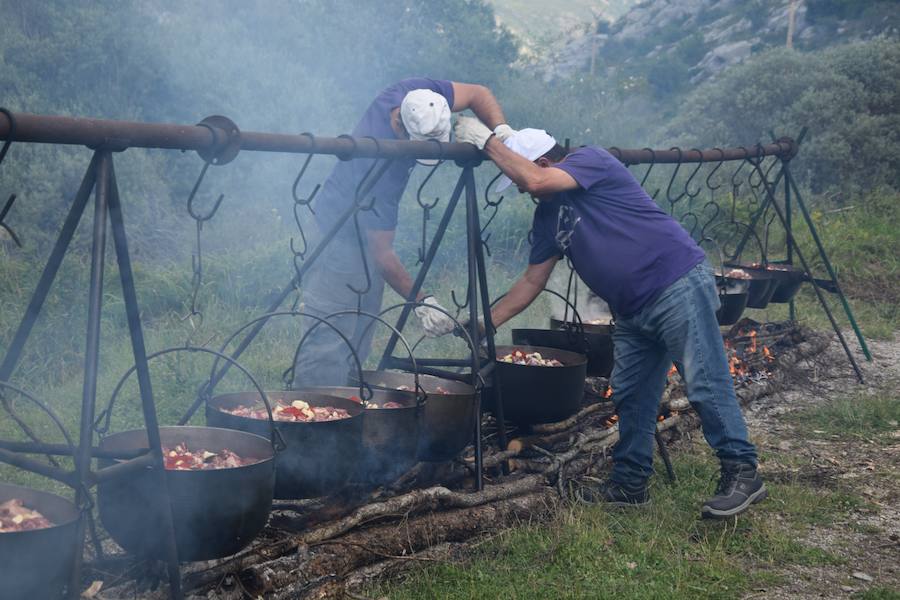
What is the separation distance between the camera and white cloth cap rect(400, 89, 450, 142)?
14.3 ft

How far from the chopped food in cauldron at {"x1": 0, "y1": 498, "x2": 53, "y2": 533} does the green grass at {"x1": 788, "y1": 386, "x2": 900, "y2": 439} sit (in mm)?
5209

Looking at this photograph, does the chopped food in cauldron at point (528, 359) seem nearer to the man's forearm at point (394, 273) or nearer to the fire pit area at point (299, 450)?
the fire pit area at point (299, 450)

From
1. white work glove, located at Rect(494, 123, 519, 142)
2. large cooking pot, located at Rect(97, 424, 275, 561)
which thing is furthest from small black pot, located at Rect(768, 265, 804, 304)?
large cooking pot, located at Rect(97, 424, 275, 561)

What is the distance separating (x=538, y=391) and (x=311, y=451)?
163cm

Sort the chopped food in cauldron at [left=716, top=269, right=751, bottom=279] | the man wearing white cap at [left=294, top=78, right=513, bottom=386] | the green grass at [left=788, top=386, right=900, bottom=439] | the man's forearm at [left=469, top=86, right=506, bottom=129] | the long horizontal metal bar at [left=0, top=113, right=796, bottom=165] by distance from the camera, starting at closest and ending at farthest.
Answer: the long horizontal metal bar at [left=0, top=113, right=796, bottom=165] → the man wearing white cap at [left=294, top=78, right=513, bottom=386] → the man's forearm at [left=469, top=86, right=506, bottom=129] → the green grass at [left=788, top=386, right=900, bottom=439] → the chopped food in cauldron at [left=716, top=269, right=751, bottom=279]

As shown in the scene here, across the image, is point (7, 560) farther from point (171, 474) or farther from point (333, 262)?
point (333, 262)

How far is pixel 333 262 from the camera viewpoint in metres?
5.30

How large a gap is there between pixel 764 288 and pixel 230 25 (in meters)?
13.9

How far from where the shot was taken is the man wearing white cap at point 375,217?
14.6ft

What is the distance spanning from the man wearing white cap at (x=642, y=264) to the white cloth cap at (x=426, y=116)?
15cm

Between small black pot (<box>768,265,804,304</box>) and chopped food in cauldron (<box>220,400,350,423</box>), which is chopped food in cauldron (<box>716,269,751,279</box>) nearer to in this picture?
small black pot (<box>768,265,804,304</box>)

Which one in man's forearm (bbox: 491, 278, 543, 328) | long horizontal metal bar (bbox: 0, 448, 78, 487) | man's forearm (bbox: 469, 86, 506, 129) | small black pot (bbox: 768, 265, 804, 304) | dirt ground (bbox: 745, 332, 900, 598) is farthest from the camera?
small black pot (bbox: 768, 265, 804, 304)

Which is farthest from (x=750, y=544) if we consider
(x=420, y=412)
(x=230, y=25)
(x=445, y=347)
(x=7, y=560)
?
(x=230, y=25)

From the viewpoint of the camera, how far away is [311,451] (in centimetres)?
316
